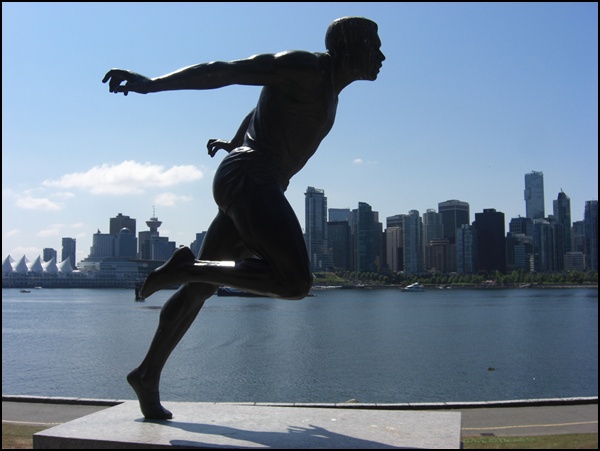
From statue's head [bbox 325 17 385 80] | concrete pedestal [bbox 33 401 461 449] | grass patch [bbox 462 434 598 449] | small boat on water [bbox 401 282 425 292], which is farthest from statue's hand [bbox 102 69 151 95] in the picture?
small boat on water [bbox 401 282 425 292]

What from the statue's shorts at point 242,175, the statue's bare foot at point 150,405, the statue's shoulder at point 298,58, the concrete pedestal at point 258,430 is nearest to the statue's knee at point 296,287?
the statue's shorts at point 242,175

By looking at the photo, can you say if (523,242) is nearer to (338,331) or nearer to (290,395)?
(338,331)

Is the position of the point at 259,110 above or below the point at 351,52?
below

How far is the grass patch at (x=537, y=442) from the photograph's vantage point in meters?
9.99

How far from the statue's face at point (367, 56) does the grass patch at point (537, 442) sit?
630 cm

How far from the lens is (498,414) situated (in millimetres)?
13906

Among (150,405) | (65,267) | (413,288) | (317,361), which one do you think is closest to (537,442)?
(150,405)

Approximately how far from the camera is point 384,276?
162m

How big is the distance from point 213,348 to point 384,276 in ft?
420

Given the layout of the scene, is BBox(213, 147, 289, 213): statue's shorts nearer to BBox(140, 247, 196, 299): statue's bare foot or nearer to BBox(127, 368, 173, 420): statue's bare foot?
BBox(140, 247, 196, 299): statue's bare foot

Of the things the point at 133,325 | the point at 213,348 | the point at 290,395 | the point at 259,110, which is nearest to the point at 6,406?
the point at 290,395

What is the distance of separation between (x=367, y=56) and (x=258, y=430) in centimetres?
Answer: 297

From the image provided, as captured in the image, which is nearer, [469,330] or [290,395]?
[290,395]

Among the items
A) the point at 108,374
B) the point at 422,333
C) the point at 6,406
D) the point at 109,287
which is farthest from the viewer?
the point at 109,287
